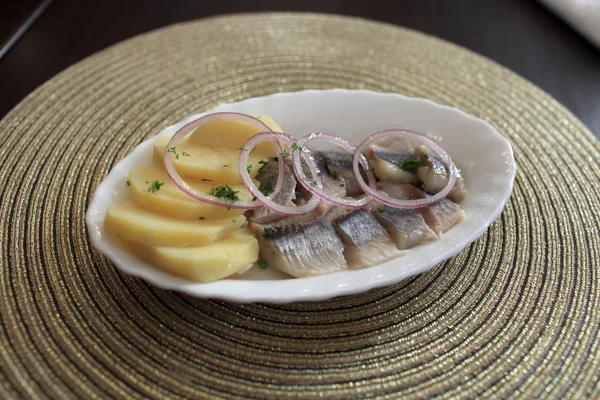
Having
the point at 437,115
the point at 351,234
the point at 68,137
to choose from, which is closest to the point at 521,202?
the point at 437,115

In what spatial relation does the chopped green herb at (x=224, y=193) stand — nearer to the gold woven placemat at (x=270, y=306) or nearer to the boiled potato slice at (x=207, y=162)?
the boiled potato slice at (x=207, y=162)

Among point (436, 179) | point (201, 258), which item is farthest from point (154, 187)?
point (436, 179)

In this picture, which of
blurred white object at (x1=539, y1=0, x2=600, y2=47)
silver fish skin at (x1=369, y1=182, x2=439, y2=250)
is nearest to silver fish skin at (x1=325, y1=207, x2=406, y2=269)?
silver fish skin at (x1=369, y1=182, x2=439, y2=250)

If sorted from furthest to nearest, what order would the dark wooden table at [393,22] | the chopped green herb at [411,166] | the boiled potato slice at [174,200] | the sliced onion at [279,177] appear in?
the dark wooden table at [393,22] → the chopped green herb at [411,166] → the sliced onion at [279,177] → the boiled potato slice at [174,200]

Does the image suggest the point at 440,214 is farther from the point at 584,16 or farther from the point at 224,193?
the point at 584,16

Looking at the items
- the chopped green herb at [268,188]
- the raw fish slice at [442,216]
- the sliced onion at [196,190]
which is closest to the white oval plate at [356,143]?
the raw fish slice at [442,216]

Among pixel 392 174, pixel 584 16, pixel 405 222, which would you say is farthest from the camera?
pixel 584 16
